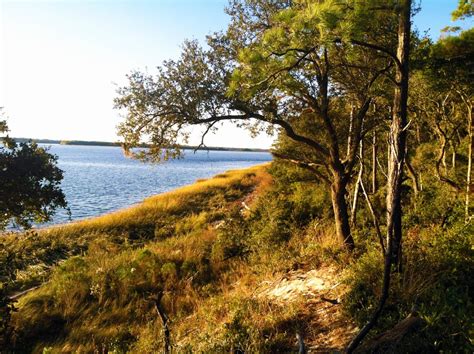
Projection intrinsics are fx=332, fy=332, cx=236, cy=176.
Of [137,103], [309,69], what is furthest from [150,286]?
[309,69]

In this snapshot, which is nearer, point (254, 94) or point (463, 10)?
point (254, 94)

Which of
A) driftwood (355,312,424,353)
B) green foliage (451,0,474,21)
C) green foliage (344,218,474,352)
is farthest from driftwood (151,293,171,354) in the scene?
green foliage (451,0,474,21)

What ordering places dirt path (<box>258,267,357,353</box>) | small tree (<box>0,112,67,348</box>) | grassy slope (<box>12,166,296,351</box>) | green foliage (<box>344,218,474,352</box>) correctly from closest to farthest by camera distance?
green foliage (<box>344,218,474,352</box>) → dirt path (<box>258,267,357,353</box>) → small tree (<box>0,112,67,348</box>) → grassy slope (<box>12,166,296,351</box>)

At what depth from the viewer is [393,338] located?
4.30 meters

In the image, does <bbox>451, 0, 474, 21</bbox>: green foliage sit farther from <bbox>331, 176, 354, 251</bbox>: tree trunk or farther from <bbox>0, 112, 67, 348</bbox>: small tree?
<bbox>0, 112, 67, 348</bbox>: small tree

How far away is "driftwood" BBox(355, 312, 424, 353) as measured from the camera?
415cm

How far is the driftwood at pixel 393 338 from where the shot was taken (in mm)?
4152

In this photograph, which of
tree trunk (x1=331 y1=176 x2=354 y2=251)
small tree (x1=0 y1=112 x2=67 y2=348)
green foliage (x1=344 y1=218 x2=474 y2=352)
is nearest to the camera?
green foliage (x1=344 y1=218 x2=474 y2=352)

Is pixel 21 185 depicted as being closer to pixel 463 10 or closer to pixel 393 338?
pixel 393 338

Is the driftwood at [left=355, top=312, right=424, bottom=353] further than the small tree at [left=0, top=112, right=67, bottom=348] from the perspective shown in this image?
No

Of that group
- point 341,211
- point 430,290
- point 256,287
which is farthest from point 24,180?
point 430,290

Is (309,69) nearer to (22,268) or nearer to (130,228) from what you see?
(22,268)

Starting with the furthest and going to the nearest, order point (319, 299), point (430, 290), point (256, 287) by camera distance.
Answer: point (256, 287) → point (319, 299) → point (430, 290)

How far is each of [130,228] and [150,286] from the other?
490 inches
